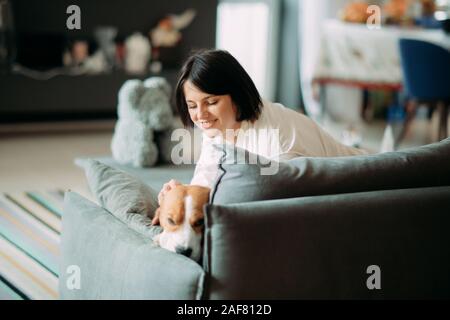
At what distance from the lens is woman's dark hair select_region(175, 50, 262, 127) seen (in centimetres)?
192

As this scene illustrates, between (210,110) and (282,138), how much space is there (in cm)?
23

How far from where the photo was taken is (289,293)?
1.51m

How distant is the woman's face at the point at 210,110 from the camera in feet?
6.41

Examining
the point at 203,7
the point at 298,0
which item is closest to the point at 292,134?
the point at 203,7

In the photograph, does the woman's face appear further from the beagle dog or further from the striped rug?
the striped rug

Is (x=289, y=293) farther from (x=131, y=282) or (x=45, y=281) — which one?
(x=45, y=281)

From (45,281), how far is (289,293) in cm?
132

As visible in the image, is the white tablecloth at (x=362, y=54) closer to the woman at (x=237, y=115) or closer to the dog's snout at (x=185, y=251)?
the woman at (x=237, y=115)

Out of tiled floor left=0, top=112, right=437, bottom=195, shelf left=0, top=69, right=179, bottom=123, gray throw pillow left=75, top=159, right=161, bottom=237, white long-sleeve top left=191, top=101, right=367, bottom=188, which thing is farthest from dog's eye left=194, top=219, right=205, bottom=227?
shelf left=0, top=69, right=179, bottom=123

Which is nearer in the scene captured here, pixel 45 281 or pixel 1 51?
pixel 45 281

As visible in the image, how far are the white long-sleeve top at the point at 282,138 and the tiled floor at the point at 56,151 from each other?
188 cm

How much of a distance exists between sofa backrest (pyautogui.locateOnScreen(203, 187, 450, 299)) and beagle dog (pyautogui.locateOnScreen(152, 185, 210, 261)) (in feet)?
0.23

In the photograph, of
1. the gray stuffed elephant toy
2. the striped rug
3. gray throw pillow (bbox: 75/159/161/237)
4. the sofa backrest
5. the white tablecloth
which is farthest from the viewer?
the white tablecloth

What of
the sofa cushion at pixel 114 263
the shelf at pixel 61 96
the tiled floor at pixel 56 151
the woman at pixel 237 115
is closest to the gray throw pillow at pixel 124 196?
the sofa cushion at pixel 114 263
